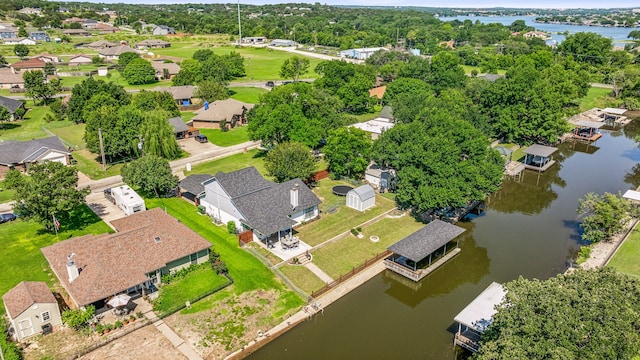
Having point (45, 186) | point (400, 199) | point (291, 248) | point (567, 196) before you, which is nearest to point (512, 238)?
point (400, 199)

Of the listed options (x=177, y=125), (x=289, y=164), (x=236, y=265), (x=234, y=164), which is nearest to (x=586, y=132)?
(x=289, y=164)

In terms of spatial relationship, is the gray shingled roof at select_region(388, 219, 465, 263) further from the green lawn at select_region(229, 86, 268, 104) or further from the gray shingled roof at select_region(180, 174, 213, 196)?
the green lawn at select_region(229, 86, 268, 104)

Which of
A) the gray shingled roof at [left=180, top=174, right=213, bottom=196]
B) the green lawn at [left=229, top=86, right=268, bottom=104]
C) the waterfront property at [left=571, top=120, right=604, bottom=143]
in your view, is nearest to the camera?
the gray shingled roof at [left=180, top=174, right=213, bottom=196]

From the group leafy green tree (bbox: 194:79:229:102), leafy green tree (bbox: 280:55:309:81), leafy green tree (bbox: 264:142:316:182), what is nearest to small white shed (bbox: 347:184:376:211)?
leafy green tree (bbox: 264:142:316:182)

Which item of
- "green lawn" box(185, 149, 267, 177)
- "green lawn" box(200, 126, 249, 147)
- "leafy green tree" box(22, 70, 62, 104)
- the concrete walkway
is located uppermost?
"leafy green tree" box(22, 70, 62, 104)

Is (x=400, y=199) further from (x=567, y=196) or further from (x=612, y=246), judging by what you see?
(x=567, y=196)

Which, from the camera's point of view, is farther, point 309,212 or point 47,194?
point 309,212

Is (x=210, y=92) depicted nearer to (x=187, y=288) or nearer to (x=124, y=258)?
(x=124, y=258)
